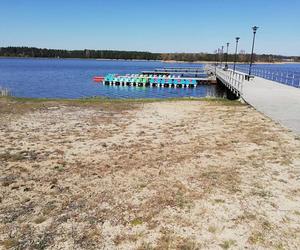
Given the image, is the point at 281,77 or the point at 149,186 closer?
the point at 149,186

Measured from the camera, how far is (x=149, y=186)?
6.03 m

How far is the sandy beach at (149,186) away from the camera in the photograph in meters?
4.41

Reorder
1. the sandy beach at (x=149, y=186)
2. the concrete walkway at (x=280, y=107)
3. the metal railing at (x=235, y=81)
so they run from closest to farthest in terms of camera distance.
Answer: the sandy beach at (x=149, y=186) < the concrete walkway at (x=280, y=107) < the metal railing at (x=235, y=81)

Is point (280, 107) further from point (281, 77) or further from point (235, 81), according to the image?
point (281, 77)

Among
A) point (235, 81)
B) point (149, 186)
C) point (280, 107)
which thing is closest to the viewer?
point (149, 186)

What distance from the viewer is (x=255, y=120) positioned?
11953 mm

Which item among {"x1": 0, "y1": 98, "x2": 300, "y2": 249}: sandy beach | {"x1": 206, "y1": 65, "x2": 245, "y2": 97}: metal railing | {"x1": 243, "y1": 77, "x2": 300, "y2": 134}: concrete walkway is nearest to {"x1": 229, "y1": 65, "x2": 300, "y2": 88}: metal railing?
{"x1": 206, "y1": 65, "x2": 245, "y2": 97}: metal railing

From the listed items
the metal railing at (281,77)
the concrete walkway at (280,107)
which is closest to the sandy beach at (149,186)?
the concrete walkway at (280,107)

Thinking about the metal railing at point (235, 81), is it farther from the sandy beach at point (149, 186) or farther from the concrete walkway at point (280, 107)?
the sandy beach at point (149, 186)

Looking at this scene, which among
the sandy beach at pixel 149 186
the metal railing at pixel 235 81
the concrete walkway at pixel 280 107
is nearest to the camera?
the sandy beach at pixel 149 186

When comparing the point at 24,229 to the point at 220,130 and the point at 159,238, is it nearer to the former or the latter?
the point at 159,238

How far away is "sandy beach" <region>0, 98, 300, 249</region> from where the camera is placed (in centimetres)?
441

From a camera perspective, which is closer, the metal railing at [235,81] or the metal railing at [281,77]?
the metal railing at [235,81]

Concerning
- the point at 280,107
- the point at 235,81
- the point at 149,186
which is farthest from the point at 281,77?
the point at 149,186
